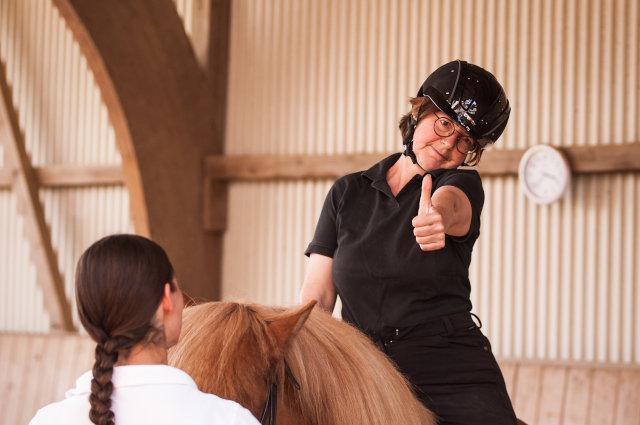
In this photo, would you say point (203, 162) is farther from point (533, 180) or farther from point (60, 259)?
point (533, 180)

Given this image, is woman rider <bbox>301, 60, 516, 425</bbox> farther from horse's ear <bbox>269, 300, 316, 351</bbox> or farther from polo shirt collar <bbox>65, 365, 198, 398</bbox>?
polo shirt collar <bbox>65, 365, 198, 398</bbox>

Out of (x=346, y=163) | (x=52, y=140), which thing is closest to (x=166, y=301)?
(x=346, y=163)

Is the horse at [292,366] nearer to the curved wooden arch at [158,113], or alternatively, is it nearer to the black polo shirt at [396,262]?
the black polo shirt at [396,262]

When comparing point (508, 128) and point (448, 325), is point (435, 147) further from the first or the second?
point (508, 128)

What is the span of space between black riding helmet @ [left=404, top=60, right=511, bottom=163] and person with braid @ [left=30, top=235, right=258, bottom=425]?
0.77 meters

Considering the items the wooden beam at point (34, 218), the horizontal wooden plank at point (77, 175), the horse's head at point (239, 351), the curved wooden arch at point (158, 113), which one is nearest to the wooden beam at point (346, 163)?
the curved wooden arch at point (158, 113)

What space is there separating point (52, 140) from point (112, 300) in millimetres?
6684

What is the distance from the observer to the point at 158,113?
20.6ft

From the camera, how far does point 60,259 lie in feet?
25.4

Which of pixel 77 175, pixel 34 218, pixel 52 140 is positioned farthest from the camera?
pixel 52 140

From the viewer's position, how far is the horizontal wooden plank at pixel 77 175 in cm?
718

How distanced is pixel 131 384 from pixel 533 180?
444 cm

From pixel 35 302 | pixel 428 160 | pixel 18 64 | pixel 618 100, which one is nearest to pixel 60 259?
pixel 35 302

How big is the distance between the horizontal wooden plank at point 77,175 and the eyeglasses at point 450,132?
5418mm
